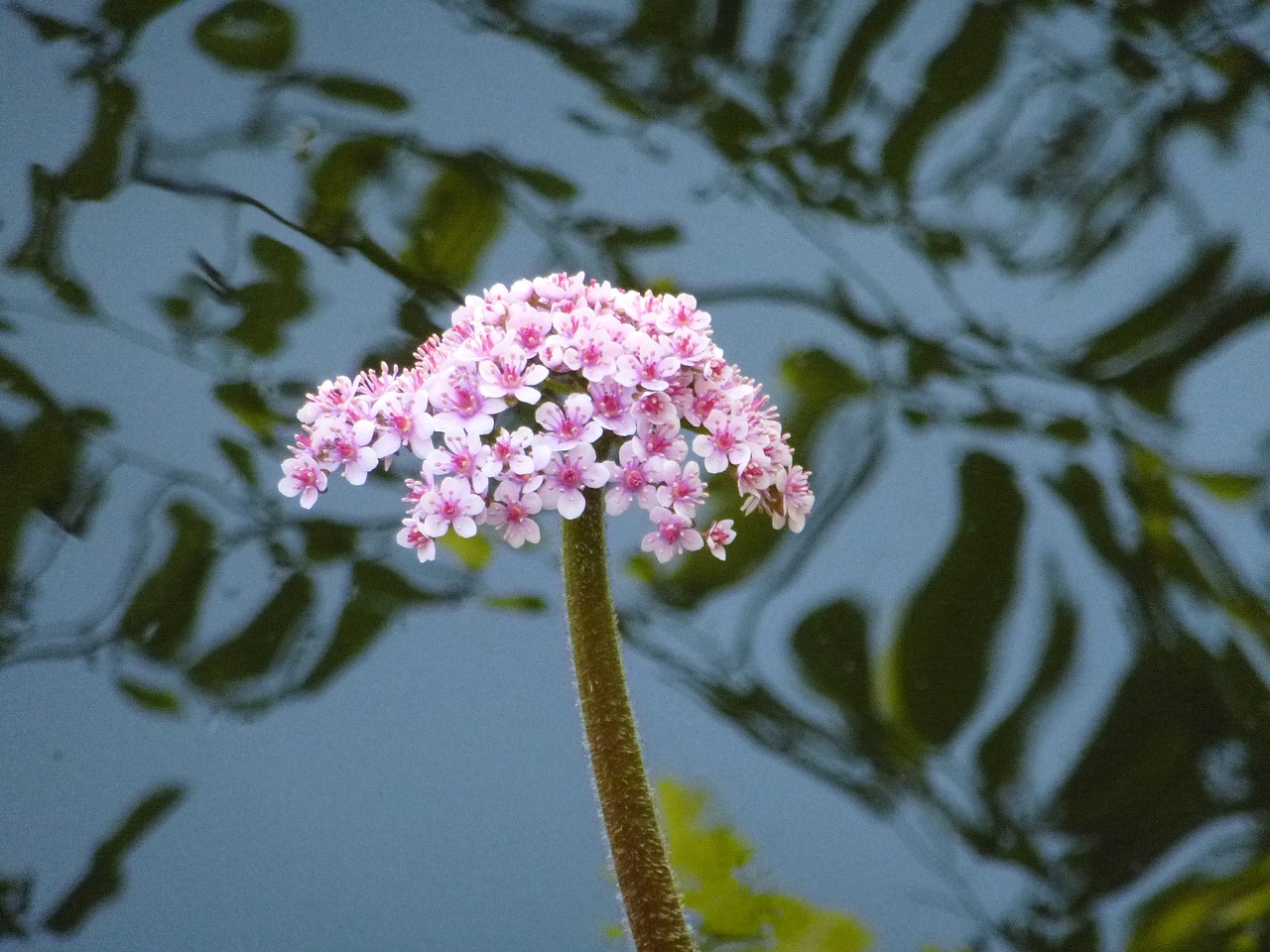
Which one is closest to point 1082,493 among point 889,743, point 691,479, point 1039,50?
point 889,743

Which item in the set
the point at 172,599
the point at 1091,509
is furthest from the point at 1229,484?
the point at 172,599

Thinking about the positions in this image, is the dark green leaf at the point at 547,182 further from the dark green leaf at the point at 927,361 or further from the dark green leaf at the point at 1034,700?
the dark green leaf at the point at 1034,700

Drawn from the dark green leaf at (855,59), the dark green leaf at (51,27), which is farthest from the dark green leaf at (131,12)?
the dark green leaf at (855,59)

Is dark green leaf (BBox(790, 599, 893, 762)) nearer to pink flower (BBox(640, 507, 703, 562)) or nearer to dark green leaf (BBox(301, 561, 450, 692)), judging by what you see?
dark green leaf (BBox(301, 561, 450, 692))

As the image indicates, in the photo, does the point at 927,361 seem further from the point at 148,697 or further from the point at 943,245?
the point at 148,697

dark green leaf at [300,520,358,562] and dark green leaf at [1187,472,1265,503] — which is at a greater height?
dark green leaf at [1187,472,1265,503]

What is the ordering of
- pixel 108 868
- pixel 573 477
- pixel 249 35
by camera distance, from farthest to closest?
1. pixel 249 35
2. pixel 108 868
3. pixel 573 477

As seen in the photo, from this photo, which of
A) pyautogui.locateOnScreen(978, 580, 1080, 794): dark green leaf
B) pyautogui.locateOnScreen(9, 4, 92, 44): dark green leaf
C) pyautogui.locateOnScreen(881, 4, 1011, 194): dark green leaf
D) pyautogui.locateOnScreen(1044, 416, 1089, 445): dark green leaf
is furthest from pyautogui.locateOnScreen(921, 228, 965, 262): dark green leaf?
pyautogui.locateOnScreen(9, 4, 92, 44): dark green leaf

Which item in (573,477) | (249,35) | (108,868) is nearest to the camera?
(573,477)
